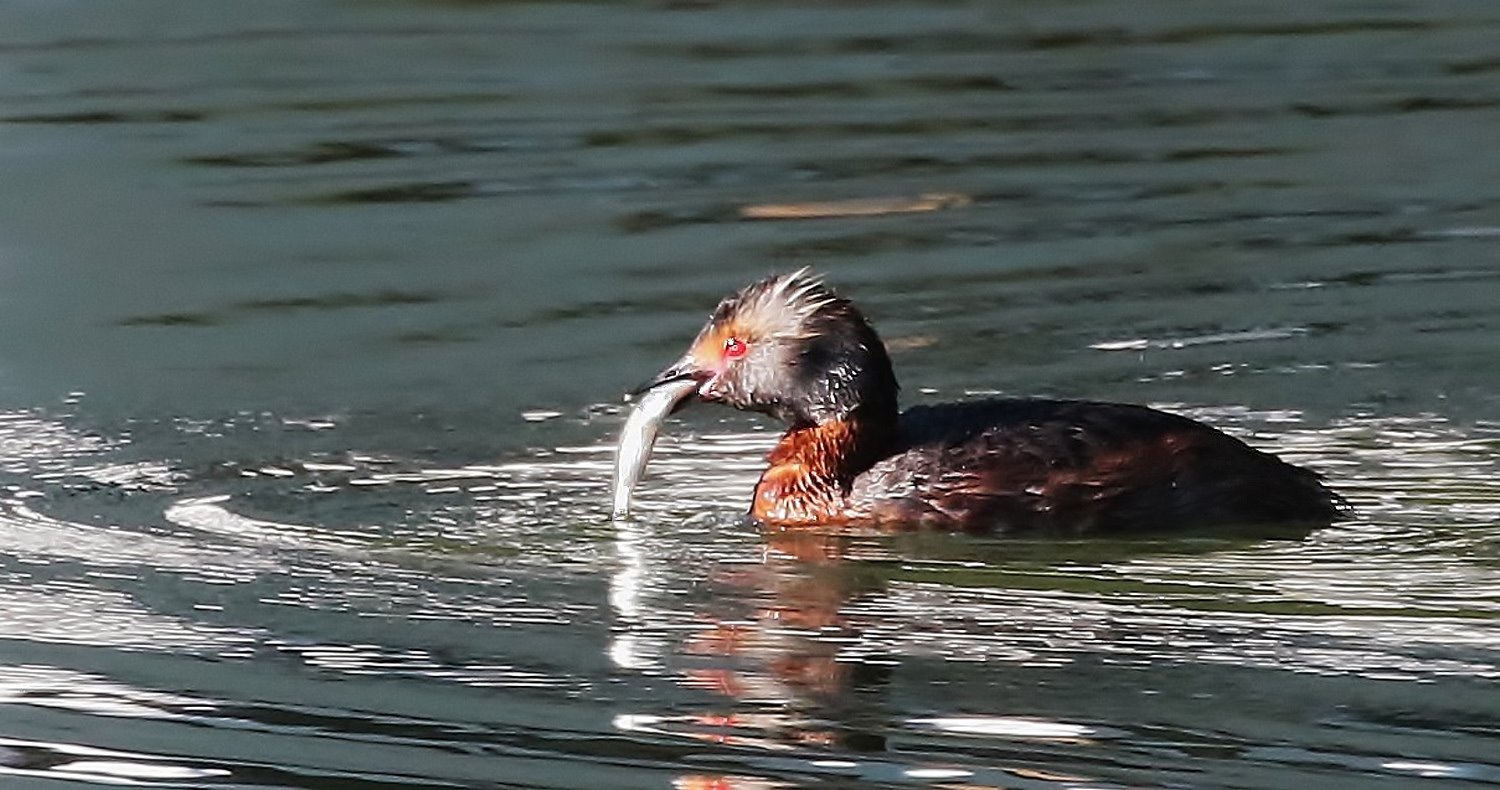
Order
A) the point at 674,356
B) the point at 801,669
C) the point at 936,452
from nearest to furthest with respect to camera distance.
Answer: the point at 801,669 → the point at 936,452 → the point at 674,356

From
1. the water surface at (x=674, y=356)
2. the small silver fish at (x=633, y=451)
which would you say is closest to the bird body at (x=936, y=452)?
the small silver fish at (x=633, y=451)

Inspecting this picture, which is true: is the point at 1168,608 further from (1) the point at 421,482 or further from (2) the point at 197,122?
(2) the point at 197,122

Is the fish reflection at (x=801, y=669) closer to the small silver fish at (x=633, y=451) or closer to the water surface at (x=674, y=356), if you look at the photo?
the water surface at (x=674, y=356)

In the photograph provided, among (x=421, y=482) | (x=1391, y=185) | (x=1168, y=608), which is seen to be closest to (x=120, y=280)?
(x=421, y=482)

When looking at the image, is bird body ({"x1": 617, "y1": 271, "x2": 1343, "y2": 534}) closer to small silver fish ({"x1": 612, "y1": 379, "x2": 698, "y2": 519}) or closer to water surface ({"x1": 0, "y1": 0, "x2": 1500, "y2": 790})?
small silver fish ({"x1": 612, "y1": 379, "x2": 698, "y2": 519})

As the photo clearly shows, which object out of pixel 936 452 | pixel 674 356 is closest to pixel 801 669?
pixel 936 452

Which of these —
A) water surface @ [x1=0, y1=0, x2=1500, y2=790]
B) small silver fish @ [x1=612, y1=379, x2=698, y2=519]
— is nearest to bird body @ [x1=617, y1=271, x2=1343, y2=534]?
small silver fish @ [x1=612, y1=379, x2=698, y2=519]

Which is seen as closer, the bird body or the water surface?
the water surface

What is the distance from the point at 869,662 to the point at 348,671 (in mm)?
1191

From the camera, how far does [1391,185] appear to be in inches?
613

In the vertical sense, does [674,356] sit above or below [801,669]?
above

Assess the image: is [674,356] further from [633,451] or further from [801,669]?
[801,669]

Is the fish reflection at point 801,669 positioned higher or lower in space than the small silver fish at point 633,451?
lower

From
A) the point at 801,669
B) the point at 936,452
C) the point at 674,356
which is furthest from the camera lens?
the point at 674,356
